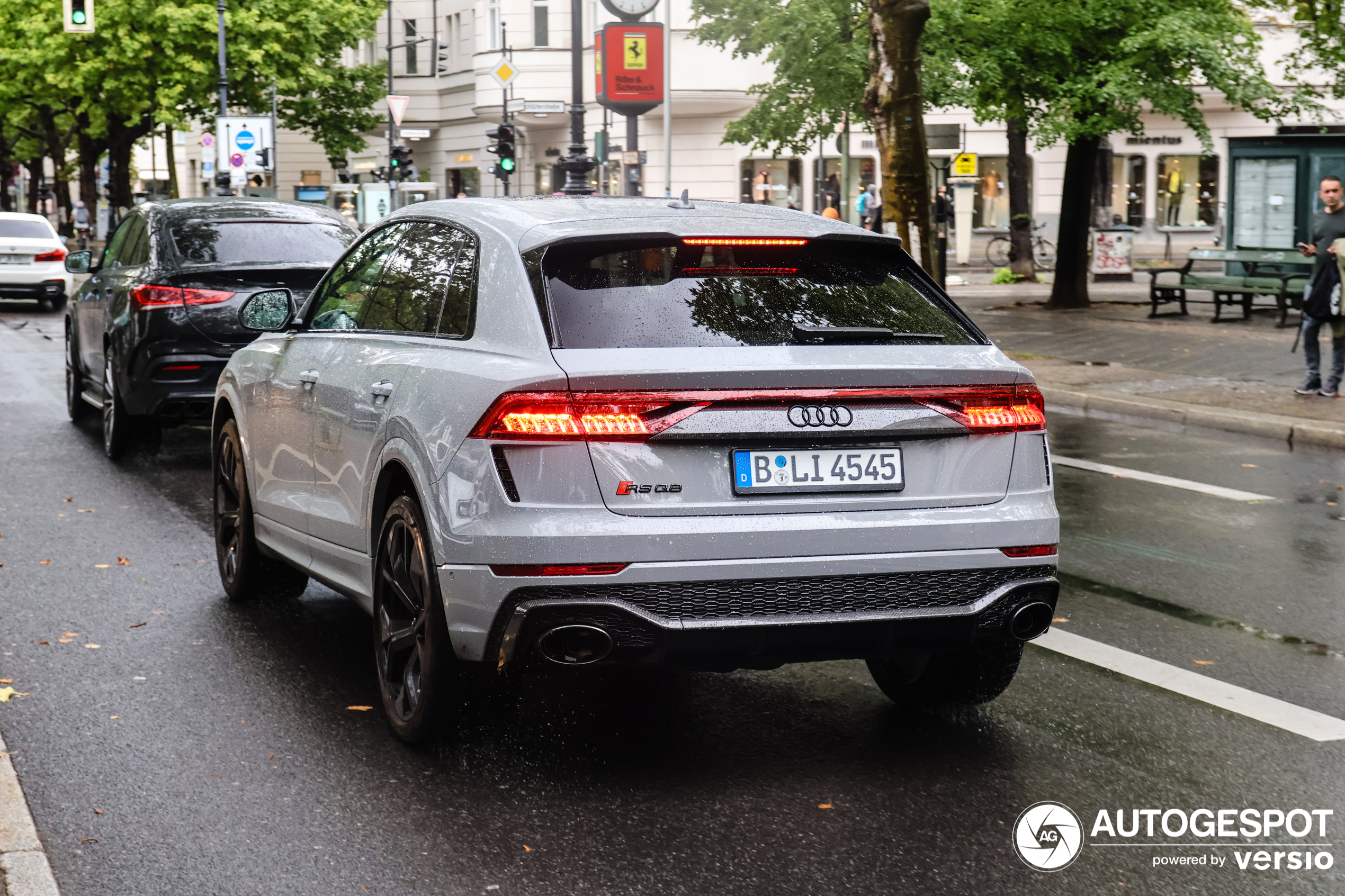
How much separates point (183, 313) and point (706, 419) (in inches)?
298

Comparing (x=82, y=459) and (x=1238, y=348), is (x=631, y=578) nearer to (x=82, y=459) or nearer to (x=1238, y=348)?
(x=82, y=459)

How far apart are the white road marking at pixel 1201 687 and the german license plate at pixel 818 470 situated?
1648 mm

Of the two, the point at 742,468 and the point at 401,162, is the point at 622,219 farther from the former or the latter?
the point at 401,162

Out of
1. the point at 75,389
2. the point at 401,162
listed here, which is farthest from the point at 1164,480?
the point at 401,162

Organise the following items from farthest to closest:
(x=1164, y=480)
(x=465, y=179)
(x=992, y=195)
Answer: (x=465, y=179), (x=992, y=195), (x=1164, y=480)

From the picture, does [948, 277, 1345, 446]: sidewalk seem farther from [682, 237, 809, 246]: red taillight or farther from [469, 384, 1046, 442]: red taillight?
[469, 384, 1046, 442]: red taillight

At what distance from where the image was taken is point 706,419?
4316mm

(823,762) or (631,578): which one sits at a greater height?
(631,578)

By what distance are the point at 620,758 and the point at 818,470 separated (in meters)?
1.07

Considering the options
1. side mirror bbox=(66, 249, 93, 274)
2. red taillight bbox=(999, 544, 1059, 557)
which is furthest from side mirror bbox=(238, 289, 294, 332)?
side mirror bbox=(66, 249, 93, 274)

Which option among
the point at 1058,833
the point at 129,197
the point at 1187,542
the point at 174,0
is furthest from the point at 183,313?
the point at 129,197

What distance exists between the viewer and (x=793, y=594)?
437 centimetres

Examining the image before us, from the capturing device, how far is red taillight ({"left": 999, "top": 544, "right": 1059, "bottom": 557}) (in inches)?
181

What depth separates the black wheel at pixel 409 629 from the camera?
465cm
